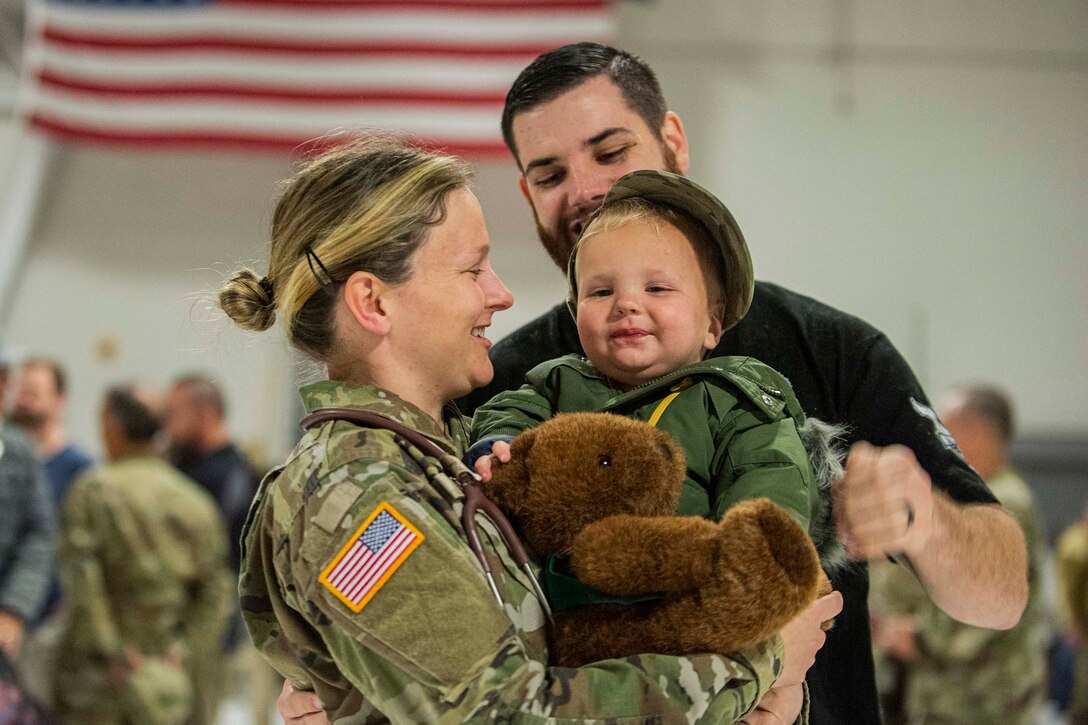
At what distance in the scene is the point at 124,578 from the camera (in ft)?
18.6

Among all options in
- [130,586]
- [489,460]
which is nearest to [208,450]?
[130,586]

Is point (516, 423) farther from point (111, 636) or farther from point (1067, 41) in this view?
point (1067, 41)

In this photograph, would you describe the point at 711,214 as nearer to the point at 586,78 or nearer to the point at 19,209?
the point at 586,78

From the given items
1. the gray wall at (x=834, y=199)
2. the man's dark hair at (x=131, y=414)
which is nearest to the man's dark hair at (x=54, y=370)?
the man's dark hair at (x=131, y=414)

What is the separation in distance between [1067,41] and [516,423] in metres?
8.65

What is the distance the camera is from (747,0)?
9.21 m

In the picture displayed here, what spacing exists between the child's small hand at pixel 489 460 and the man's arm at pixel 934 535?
17.6 inches

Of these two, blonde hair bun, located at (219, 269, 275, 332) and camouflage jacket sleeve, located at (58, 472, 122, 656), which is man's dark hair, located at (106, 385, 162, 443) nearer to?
camouflage jacket sleeve, located at (58, 472, 122, 656)

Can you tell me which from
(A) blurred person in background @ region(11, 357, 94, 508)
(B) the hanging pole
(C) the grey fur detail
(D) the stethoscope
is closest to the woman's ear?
(D) the stethoscope

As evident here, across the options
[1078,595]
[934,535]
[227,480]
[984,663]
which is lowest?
[984,663]

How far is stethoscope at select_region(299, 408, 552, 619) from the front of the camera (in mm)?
1605

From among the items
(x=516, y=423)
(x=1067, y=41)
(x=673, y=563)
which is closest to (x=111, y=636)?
(x=516, y=423)

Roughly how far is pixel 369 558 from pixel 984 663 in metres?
4.43

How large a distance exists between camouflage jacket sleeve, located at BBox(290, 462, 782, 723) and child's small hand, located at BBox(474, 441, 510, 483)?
0.40ft
